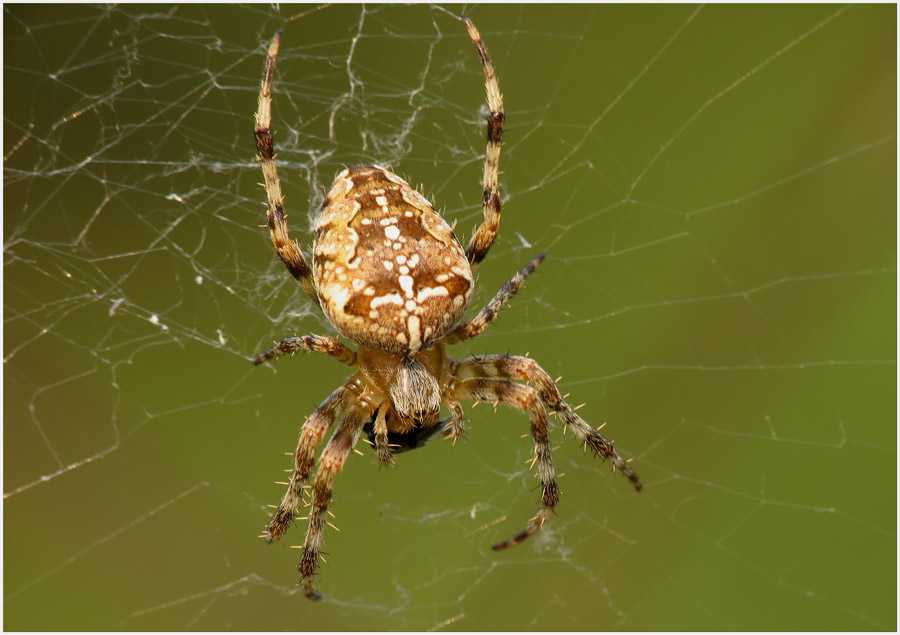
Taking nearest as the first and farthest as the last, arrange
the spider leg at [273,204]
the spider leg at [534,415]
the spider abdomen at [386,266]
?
1. the spider abdomen at [386,266]
2. the spider leg at [273,204]
3. the spider leg at [534,415]

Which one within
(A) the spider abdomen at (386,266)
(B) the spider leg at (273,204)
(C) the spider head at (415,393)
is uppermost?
(B) the spider leg at (273,204)

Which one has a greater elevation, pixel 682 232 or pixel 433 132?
pixel 433 132

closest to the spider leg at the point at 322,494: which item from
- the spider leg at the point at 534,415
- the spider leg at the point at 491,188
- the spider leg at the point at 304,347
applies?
the spider leg at the point at 304,347

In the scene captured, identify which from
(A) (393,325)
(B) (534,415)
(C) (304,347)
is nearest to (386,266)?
(A) (393,325)

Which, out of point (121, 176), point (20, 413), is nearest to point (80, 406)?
point (20, 413)

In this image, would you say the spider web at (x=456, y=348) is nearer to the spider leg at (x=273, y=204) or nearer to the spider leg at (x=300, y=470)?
the spider leg at (x=300, y=470)

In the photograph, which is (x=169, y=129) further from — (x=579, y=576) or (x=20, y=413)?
(x=579, y=576)

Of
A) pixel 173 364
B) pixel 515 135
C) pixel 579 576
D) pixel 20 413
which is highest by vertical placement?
pixel 515 135
